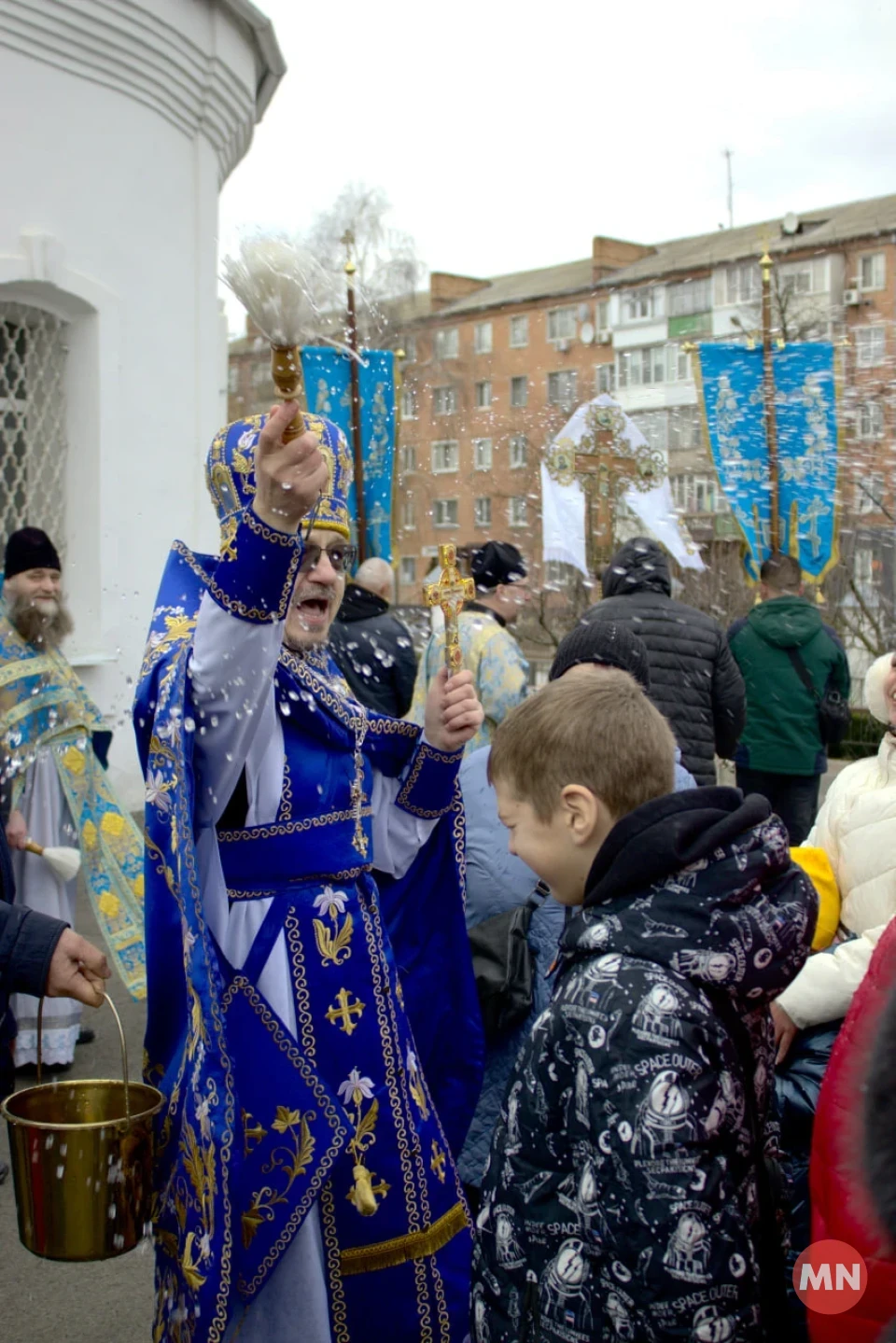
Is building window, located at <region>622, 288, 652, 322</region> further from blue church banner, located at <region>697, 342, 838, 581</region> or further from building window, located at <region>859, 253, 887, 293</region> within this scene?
blue church banner, located at <region>697, 342, 838, 581</region>

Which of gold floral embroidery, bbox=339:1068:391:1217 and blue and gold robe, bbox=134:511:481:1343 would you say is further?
gold floral embroidery, bbox=339:1068:391:1217

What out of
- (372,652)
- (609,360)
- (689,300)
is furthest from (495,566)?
(689,300)

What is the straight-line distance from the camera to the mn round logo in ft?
4.62

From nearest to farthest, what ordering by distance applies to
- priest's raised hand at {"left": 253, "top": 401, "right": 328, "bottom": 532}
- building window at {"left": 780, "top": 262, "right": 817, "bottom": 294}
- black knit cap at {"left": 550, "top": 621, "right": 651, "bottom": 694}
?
priest's raised hand at {"left": 253, "top": 401, "right": 328, "bottom": 532}, black knit cap at {"left": 550, "top": 621, "right": 651, "bottom": 694}, building window at {"left": 780, "top": 262, "right": 817, "bottom": 294}

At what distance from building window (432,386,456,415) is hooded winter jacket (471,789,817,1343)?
829 centimetres

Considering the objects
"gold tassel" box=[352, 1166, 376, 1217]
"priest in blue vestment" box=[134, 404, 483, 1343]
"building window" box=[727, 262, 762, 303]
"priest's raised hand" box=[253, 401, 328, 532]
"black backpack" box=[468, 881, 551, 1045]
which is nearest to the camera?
"priest's raised hand" box=[253, 401, 328, 532]

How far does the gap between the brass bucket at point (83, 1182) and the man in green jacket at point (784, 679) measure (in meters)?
4.66

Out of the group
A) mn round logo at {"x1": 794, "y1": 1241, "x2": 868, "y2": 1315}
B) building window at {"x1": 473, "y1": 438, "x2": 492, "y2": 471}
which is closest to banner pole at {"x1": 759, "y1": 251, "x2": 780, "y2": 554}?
mn round logo at {"x1": 794, "y1": 1241, "x2": 868, "y2": 1315}

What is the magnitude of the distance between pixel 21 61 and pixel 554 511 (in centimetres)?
379

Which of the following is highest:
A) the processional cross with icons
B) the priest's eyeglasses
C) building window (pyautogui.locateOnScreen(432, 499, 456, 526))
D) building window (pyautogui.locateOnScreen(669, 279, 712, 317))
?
building window (pyautogui.locateOnScreen(669, 279, 712, 317))

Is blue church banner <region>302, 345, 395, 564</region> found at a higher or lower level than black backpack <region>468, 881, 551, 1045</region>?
higher

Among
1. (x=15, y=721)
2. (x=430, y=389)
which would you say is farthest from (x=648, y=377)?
(x=15, y=721)

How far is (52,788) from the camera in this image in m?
5.10

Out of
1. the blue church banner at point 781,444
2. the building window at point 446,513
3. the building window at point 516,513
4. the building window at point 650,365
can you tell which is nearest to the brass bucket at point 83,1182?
the blue church banner at point 781,444
